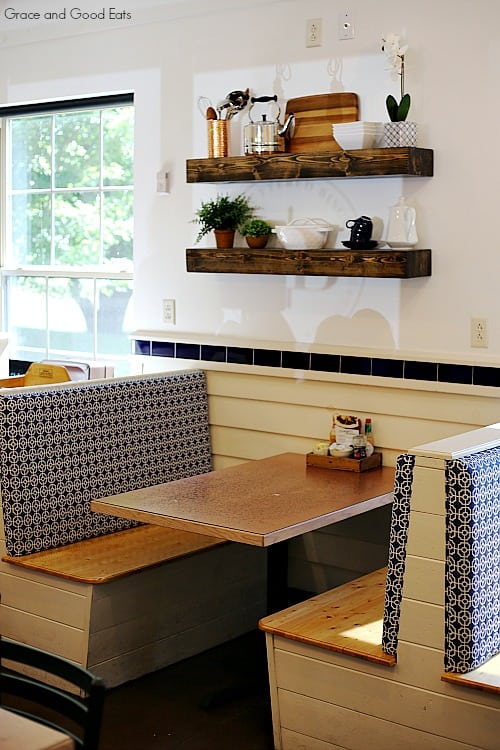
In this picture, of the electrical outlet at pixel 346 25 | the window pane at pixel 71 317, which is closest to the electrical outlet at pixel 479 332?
the electrical outlet at pixel 346 25

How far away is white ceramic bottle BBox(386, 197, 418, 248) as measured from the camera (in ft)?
12.6

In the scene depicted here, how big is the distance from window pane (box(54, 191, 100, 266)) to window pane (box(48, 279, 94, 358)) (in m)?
0.12

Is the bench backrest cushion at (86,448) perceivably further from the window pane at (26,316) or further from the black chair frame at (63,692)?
the black chair frame at (63,692)

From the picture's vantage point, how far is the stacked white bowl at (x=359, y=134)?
151 inches

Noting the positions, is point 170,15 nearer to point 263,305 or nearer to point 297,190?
point 297,190

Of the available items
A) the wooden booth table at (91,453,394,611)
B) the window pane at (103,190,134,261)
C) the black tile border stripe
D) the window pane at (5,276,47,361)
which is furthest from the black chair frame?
the window pane at (5,276,47,361)

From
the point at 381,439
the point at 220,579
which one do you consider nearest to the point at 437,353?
the point at 381,439

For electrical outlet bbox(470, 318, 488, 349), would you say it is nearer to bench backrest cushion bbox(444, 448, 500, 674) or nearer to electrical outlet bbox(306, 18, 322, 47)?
bench backrest cushion bbox(444, 448, 500, 674)

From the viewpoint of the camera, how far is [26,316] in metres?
5.44

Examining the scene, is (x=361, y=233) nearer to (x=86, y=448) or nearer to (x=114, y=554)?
(x=86, y=448)

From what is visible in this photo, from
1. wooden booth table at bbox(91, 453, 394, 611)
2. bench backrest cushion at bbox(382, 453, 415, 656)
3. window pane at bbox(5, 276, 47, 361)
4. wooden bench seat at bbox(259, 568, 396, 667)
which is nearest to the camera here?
bench backrest cushion at bbox(382, 453, 415, 656)

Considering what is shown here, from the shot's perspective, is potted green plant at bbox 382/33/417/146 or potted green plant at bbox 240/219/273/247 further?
potted green plant at bbox 240/219/273/247

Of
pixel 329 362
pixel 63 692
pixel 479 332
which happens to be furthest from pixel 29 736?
pixel 329 362

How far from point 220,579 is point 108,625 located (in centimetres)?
59
